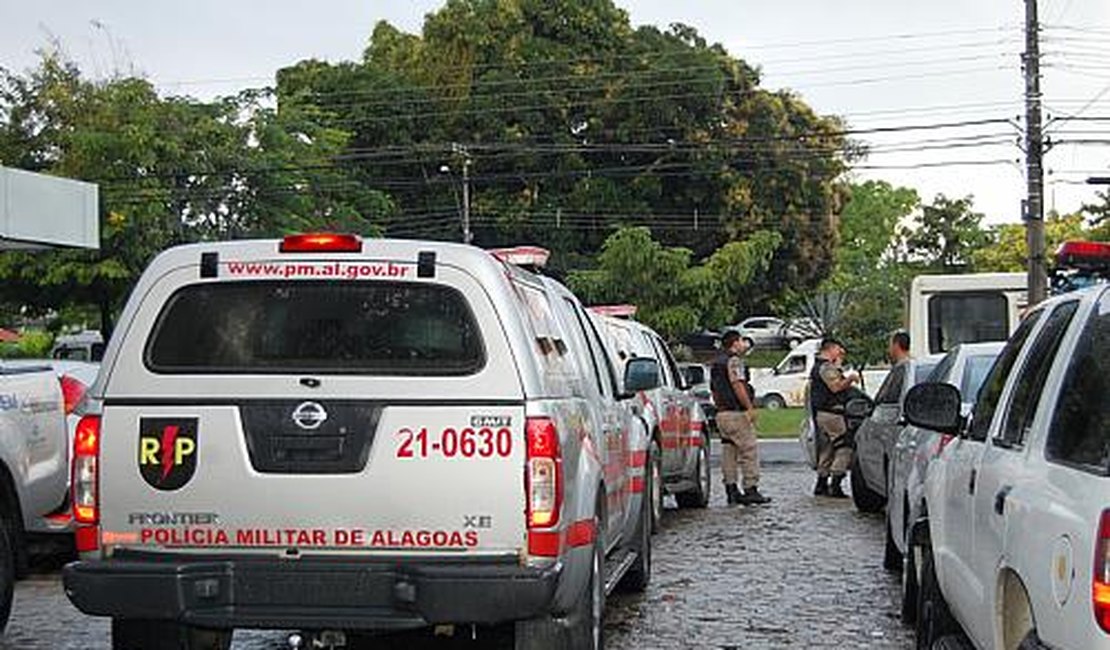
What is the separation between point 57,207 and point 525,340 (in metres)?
14.1

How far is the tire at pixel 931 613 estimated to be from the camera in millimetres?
6129

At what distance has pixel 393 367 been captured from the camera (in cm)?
606

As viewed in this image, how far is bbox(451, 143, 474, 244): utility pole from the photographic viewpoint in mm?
44281

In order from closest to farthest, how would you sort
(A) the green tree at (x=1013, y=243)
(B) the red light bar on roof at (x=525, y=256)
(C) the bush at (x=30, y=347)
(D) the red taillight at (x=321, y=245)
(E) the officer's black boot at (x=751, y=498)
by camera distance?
(D) the red taillight at (x=321, y=245) → (B) the red light bar on roof at (x=525, y=256) → (E) the officer's black boot at (x=751, y=498) → (C) the bush at (x=30, y=347) → (A) the green tree at (x=1013, y=243)

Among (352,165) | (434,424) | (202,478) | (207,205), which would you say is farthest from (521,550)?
(352,165)

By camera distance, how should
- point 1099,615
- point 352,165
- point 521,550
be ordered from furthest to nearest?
point 352,165 → point 521,550 → point 1099,615

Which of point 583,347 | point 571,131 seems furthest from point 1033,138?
point 583,347

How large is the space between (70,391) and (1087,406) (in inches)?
332

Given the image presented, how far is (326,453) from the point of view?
19.3ft

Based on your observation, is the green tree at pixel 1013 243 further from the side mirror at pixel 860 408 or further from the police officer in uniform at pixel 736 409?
the side mirror at pixel 860 408

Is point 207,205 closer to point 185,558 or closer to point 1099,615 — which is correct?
point 185,558

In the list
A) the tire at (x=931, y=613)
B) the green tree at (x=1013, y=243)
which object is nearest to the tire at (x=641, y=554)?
the tire at (x=931, y=613)

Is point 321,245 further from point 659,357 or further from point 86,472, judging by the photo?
point 659,357

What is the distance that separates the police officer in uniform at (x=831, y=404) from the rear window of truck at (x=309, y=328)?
10.5 metres
